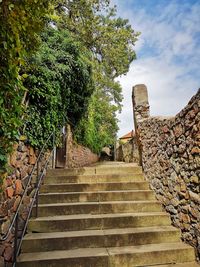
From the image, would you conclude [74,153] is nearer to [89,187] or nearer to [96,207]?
[89,187]

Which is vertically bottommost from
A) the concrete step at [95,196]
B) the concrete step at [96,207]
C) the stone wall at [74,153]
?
the concrete step at [96,207]

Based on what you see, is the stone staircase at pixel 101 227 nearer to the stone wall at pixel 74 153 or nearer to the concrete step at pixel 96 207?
the concrete step at pixel 96 207

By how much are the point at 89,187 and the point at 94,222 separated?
0.91m

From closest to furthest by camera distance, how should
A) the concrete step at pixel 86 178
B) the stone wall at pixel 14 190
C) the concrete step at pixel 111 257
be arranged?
the concrete step at pixel 111 257, the stone wall at pixel 14 190, the concrete step at pixel 86 178

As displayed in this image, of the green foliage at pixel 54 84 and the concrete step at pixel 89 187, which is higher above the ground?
the green foliage at pixel 54 84

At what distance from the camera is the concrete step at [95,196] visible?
3.72 metres

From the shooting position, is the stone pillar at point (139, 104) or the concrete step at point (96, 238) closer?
the concrete step at point (96, 238)

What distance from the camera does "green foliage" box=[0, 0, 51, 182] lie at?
7.28 feet

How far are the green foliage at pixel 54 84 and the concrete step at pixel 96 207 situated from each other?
1.22 metres

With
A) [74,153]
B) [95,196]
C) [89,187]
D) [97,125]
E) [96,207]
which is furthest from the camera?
[97,125]

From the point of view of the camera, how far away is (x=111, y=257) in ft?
8.48

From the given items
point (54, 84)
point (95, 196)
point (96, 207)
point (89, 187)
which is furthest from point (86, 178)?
point (54, 84)

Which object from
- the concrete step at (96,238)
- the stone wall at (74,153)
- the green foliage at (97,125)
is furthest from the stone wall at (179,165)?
the green foliage at (97,125)

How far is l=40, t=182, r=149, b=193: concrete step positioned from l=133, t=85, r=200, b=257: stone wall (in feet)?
1.18
